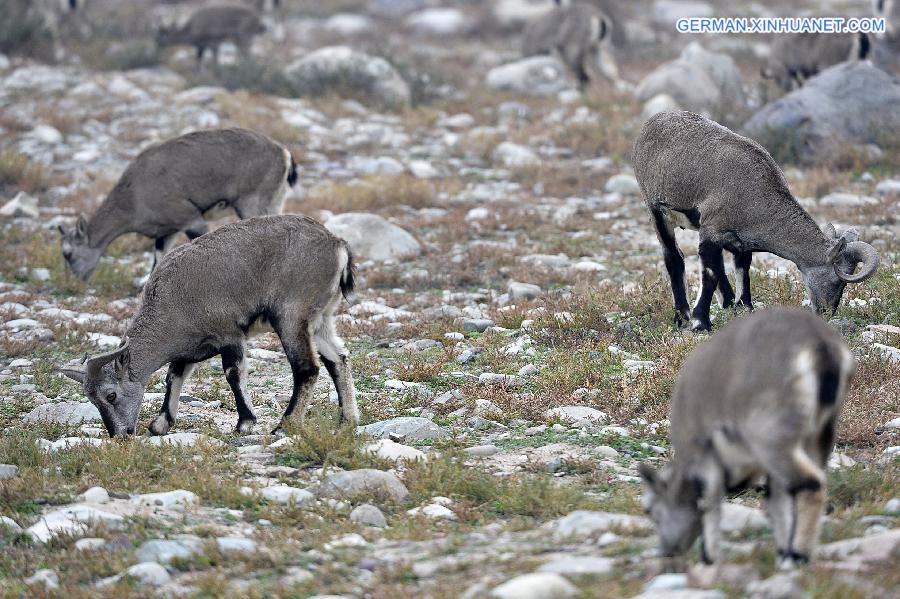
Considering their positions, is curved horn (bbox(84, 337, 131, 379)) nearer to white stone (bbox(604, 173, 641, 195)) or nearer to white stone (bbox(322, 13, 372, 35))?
white stone (bbox(604, 173, 641, 195))

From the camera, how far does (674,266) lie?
34.8ft

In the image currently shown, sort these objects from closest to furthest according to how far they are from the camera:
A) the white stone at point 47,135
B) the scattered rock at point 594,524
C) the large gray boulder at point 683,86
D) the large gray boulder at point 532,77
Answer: the scattered rock at point 594,524 < the white stone at point 47,135 < the large gray boulder at point 683,86 < the large gray boulder at point 532,77

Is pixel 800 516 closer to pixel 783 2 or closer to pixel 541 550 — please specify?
pixel 541 550

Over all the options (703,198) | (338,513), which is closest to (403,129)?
(703,198)

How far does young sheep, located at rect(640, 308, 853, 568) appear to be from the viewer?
4.80 meters

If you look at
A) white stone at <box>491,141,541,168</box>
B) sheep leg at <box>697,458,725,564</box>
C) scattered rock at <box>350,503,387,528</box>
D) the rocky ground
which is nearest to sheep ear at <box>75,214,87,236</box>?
the rocky ground

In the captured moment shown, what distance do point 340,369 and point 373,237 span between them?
5.68 meters

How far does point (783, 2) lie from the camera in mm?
34531

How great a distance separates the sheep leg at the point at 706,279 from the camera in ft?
33.2

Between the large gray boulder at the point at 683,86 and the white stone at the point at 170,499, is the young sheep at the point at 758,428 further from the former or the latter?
the large gray boulder at the point at 683,86

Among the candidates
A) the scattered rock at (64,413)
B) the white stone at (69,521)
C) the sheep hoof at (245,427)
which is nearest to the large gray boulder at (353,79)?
the scattered rock at (64,413)

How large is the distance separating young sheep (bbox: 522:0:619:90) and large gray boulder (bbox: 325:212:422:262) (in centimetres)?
1072

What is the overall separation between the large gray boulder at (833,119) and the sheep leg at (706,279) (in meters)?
7.29

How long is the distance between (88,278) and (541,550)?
901 cm
